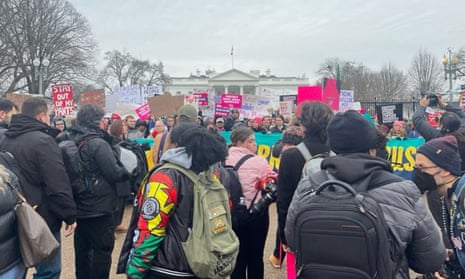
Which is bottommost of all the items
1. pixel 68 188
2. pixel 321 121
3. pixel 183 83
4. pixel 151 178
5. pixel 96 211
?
pixel 96 211

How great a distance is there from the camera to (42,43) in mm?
34594

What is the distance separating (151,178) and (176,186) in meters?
0.16

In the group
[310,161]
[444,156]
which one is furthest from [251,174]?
[444,156]

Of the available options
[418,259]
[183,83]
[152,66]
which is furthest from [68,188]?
[183,83]

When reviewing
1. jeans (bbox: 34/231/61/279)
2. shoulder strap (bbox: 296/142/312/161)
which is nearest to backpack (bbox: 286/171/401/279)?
shoulder strap (bbox: 296/142/312/161)

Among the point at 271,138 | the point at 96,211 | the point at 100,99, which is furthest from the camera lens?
the point at 100,99

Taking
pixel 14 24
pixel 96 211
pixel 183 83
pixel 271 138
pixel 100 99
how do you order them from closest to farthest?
pixel 96 211 → pixel 271 138 → pixel 100 99 → pixel 14 24 → pixel 183 83

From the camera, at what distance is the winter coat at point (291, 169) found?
3.28 m

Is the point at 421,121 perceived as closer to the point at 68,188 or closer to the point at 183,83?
the point at 68,188

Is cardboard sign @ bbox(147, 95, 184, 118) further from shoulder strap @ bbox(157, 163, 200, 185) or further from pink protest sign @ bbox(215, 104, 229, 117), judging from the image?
shoulder strap @ bbox(157, 163, 200, 185)

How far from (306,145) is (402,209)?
1.40m

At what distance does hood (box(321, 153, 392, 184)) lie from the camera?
77.5 inches

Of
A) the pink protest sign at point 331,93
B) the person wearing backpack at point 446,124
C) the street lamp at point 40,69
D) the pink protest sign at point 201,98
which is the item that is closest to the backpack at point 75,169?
the person wearing backpack at point 446,124

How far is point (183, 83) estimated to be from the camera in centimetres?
8794
